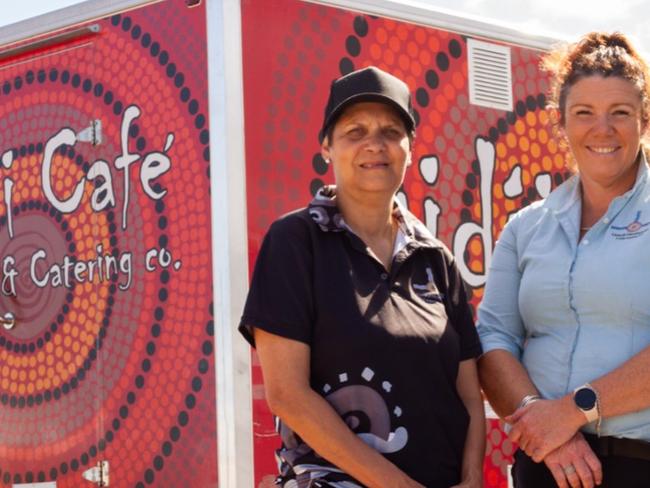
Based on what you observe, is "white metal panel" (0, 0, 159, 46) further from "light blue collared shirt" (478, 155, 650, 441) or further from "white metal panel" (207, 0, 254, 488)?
"light blue collared shirt" (478, 155, 650, 441)

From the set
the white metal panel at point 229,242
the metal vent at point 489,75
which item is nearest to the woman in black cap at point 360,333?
the white metal panel at point 229,242

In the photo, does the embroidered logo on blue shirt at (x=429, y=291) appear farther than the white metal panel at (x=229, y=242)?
No

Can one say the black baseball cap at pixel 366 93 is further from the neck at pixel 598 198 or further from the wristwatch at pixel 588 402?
the wristwatch at pixel 588 402

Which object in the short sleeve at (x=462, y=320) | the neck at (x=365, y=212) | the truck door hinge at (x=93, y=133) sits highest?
the truck door hinge at (x=93, y=133)

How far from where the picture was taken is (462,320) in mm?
2760

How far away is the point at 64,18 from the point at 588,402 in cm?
255

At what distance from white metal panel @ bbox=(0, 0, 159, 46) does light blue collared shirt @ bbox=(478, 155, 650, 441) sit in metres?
1.71

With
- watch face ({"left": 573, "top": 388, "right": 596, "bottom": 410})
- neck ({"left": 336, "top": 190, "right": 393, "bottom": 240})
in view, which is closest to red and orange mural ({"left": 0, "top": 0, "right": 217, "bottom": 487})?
neck ({"left": 336, "top": 190, "right": 393, "bottom": 240})

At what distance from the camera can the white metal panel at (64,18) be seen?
3969mm

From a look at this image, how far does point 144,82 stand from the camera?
12.6 ft

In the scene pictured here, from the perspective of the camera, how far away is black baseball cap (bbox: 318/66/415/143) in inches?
102

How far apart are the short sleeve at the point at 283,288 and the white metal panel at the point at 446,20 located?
1546 mm

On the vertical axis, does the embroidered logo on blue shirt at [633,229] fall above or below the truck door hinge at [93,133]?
below

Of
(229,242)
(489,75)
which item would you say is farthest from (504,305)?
(489,75)
